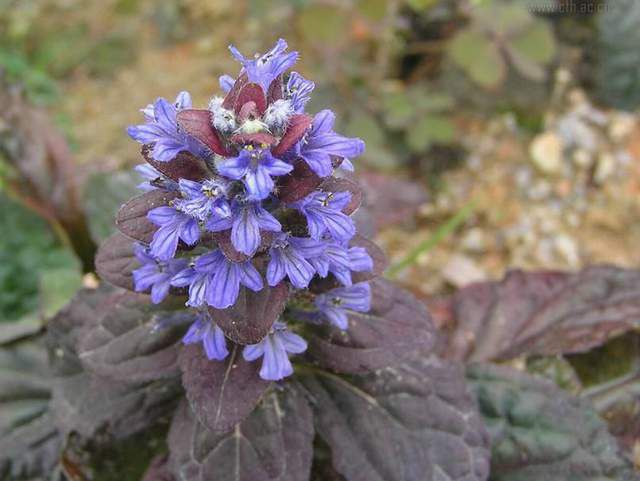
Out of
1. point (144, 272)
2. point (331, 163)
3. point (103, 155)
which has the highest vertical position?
point (331, 163)

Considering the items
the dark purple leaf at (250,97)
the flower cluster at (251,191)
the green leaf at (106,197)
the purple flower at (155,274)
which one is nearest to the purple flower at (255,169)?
the flower cluster at (251,191)

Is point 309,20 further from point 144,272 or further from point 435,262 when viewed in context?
point 144,272

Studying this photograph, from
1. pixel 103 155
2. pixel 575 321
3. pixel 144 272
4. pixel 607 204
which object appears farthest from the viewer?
pixel 103 155

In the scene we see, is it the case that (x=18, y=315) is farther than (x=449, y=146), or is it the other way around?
(x=449, y=146)

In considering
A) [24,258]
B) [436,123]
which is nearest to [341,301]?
[24,258]

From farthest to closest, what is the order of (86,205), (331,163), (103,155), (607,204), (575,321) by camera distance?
1. (103,155)
2. (607,204)
3. (86,205)
4. (575,321)
5. (331,163)

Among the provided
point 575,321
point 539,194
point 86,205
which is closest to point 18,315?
point 86,205

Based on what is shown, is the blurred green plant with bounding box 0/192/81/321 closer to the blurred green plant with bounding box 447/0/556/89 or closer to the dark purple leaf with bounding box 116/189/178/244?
the dark purple leaf with bounding box 116/189/178/244
